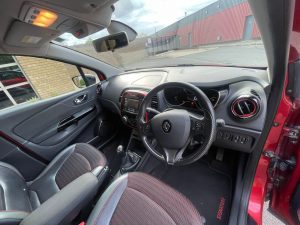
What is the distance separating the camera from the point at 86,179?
1.16 meters

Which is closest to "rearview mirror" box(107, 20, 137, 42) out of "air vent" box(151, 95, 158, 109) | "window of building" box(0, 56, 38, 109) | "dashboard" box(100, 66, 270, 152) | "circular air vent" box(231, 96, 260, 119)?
"dashboard" box(100, 66, 270, 152)

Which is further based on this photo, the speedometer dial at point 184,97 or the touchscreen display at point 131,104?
the touchscreen display at point 131,104

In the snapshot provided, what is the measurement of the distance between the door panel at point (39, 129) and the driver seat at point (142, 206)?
40.1 inches

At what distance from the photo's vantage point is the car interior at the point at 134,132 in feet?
3.59

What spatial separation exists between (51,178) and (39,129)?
1.72 ft

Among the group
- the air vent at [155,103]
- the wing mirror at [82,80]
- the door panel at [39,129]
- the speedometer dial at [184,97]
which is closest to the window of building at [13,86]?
the door panel at [39,129]

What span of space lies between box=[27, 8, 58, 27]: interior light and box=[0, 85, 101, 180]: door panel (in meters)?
0.81

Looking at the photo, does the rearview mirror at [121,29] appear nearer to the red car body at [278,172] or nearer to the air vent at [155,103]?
the air vent at [155,103]

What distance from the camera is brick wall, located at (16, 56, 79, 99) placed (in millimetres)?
1979

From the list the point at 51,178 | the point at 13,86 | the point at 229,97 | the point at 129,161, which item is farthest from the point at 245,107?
the point at 13,86

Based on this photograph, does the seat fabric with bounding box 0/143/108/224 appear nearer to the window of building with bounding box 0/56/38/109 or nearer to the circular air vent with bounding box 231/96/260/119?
the window of building with bounding box 0/56/38/109

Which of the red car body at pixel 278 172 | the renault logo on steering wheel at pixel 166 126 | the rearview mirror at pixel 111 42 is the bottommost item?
the red car body at pixel 278 172

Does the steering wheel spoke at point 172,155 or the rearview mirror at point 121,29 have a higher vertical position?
the rearview mirror at point 121,29

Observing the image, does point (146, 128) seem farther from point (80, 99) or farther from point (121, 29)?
point (80, 99)
